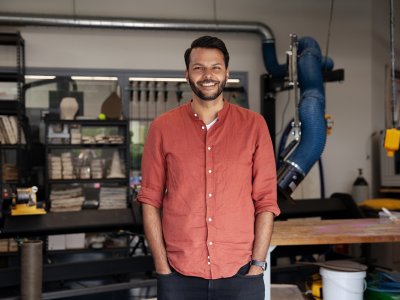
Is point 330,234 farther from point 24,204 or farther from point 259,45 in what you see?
point 259,45

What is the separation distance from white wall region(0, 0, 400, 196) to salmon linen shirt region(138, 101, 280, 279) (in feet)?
13.6

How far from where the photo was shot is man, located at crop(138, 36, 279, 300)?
5.82ft

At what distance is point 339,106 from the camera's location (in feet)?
20.9

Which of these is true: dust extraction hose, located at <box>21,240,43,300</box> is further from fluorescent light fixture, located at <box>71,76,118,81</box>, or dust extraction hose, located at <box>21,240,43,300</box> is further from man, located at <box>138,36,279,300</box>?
fluorescent light fixture, located at <box>71,76,118,81</box>

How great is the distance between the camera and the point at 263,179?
188 centimetres

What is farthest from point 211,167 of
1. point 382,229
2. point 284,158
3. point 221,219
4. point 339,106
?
point 339,106

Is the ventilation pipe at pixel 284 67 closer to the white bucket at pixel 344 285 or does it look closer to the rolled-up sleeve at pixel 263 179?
the white bucket at pixel 344 285

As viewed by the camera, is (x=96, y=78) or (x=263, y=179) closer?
(x=263, y=179)

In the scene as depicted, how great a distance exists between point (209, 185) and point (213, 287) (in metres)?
0.38

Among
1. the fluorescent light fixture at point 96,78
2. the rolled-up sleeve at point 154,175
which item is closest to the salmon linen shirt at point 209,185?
the rolled-up sleeve at point 154,175

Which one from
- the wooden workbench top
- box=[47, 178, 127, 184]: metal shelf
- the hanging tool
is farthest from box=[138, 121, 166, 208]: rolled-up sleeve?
box=[47, 178, 127, 184]: metal shelf

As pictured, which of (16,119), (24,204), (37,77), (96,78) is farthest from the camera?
(96,78)

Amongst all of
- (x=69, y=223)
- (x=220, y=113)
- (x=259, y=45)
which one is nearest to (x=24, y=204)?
(x=69, y=223)

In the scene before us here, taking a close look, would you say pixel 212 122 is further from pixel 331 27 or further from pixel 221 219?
pixel 331 27
